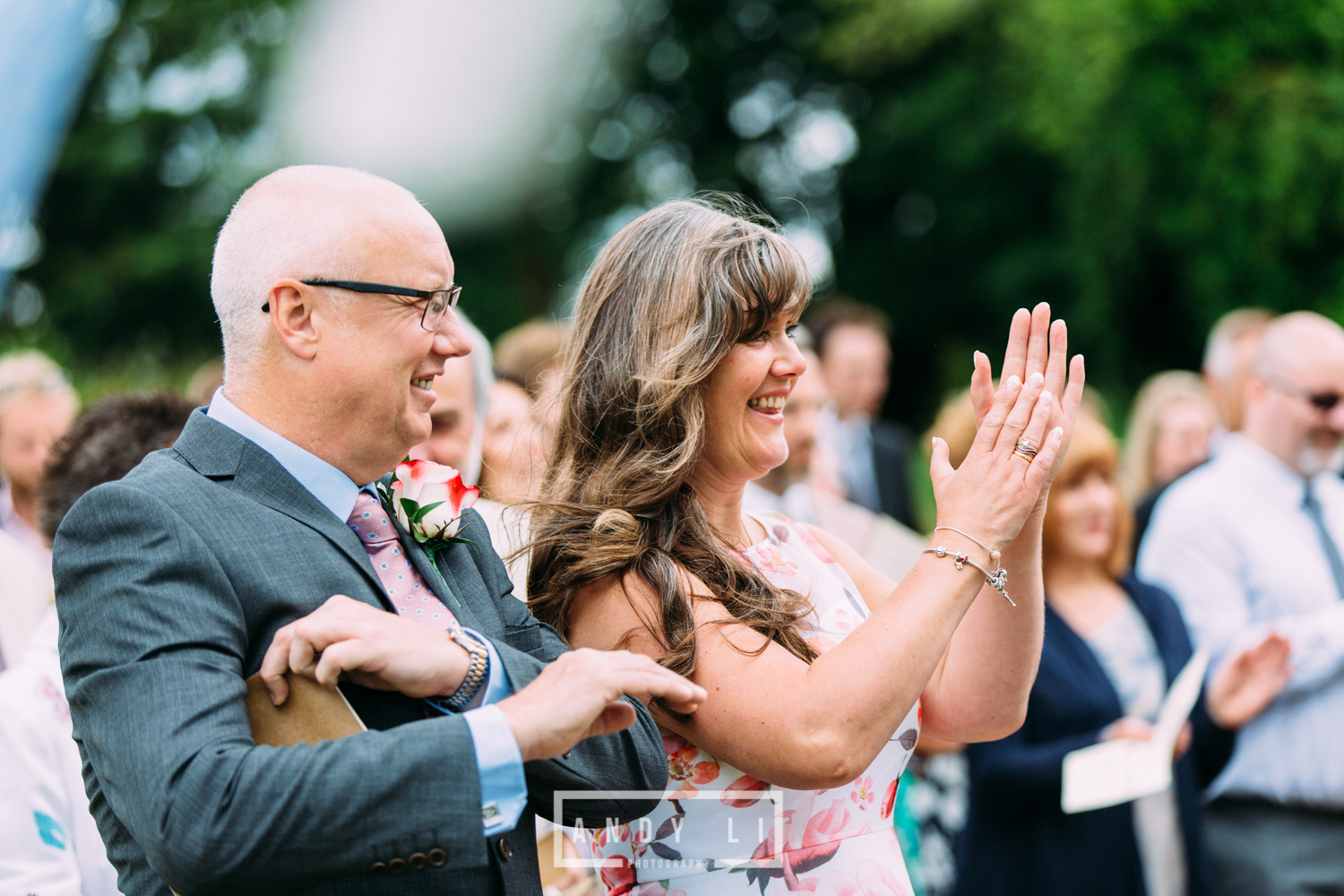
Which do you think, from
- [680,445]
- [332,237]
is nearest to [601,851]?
[680,445]

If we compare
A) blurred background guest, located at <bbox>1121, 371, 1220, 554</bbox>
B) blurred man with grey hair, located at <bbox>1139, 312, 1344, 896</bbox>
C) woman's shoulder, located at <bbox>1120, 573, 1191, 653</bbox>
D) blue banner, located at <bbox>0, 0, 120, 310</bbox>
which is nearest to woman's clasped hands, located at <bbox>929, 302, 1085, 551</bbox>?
woman's shoulder, located at <bbox>1120, 573, 1191, 653</bbox>

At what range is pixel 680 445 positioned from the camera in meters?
2.31

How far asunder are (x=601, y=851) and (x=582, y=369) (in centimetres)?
95

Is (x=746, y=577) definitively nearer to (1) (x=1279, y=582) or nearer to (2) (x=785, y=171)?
(1) (x=1279, y=582)

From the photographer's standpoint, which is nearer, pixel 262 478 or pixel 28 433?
pixel 262 478

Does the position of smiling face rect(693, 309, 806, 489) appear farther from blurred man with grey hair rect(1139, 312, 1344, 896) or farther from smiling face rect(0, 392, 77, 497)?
smiling face rect(0, 392, 77, 497)

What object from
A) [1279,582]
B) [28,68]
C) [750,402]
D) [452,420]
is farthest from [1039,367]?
[28,68]

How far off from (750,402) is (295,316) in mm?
946

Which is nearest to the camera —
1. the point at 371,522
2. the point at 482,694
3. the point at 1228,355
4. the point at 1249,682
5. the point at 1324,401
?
the point at 482,694

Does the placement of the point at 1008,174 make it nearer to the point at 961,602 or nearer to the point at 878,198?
the point at 878,198

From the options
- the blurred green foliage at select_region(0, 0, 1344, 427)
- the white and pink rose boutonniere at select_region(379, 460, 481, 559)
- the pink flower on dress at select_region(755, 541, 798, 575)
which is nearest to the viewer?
the white and pink rose boutonniere at select_region(379, 460, 481, 559)

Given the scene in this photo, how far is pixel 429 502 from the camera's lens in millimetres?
1978

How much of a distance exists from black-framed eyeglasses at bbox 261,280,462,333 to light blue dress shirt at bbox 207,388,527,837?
0.18 meters

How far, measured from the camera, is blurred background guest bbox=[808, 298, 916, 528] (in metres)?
7.07
